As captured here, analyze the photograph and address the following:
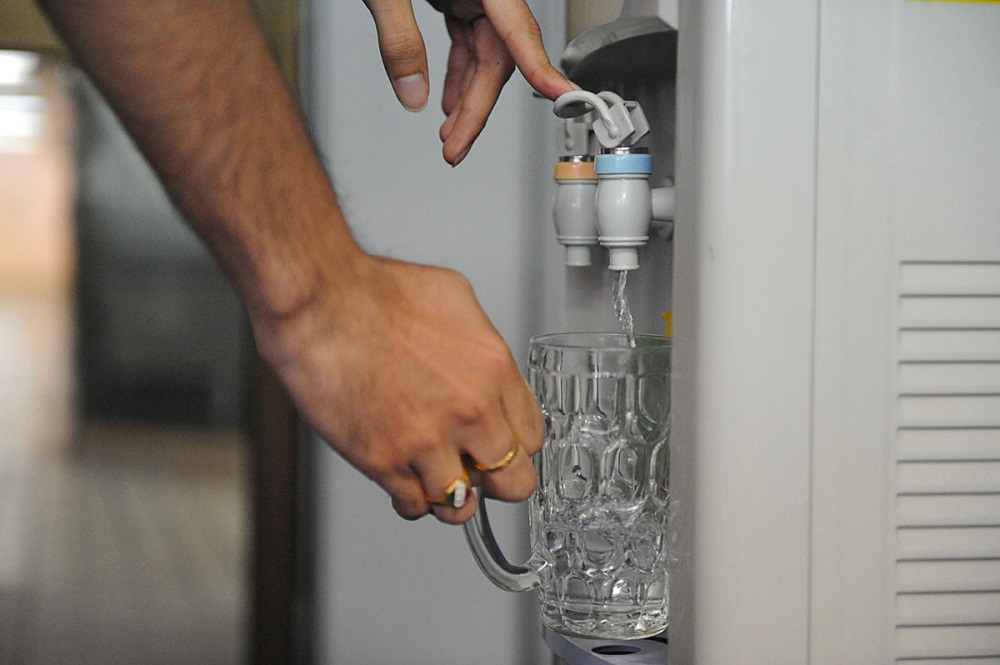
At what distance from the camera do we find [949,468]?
39cm

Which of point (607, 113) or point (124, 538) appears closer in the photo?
point (607, 113)

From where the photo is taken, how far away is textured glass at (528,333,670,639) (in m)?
0.47

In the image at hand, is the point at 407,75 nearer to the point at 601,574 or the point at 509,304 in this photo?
the point at 601,574

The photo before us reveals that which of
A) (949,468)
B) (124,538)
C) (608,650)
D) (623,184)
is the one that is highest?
(623,184)

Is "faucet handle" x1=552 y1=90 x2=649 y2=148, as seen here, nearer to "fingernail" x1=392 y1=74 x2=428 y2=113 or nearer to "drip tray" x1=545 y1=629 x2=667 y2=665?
"fingernail" x1=392 y1=74 x2=428 y2=113

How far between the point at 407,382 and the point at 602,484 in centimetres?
15

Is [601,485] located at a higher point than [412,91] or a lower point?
lower

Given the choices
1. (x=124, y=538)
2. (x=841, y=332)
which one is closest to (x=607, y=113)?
(x=841, y=332)

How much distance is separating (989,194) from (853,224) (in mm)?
64

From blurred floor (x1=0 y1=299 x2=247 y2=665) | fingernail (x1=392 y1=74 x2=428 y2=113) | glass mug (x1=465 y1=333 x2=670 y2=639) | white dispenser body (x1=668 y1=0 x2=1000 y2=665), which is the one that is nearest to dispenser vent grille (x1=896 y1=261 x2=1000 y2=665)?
white dispenser body (x1=668 y1=0 x2=1000 y2=665)

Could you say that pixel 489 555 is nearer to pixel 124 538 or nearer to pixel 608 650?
pixel 608 650

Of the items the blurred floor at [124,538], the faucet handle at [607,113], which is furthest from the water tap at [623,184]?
the blurred floor at [124,538]

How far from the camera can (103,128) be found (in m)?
1.32

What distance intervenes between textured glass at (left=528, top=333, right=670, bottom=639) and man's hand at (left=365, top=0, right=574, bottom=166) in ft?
0.42
